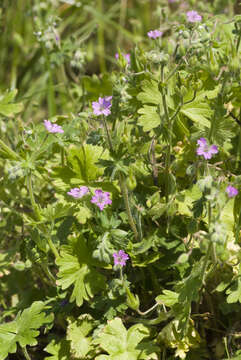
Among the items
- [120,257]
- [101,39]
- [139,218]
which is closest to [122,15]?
[101,39]

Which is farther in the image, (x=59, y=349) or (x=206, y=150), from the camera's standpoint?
(x=59, y=349)

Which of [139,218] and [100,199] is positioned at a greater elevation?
[100,199]

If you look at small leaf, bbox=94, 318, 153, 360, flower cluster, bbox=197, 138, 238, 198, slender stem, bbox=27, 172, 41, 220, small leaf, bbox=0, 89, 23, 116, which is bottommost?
small leaf, bbox=94, 318, 153, 360

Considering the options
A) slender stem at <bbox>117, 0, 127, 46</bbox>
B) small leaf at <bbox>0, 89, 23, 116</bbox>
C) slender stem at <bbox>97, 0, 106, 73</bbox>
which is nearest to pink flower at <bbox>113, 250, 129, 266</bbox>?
small leaf at <bbox>0, 89, 23, 116</bbox>

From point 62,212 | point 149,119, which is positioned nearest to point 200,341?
point 62,212

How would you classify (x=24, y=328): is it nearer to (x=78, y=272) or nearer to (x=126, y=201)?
(x=78, y=272)

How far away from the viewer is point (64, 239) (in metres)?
2.19

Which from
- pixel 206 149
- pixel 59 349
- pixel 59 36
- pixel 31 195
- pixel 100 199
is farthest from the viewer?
pixel 59 36

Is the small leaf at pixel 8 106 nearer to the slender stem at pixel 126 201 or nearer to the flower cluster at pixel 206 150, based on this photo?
the slender stem at pixel 126 201

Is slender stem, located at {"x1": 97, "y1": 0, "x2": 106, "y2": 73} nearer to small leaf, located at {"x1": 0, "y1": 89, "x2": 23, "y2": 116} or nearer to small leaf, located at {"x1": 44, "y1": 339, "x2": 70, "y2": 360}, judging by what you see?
small leaf, located at {"x1": 0, "y1": 89, "x2": 23, "y2": 116}

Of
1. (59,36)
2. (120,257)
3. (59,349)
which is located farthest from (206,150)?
(59,36)

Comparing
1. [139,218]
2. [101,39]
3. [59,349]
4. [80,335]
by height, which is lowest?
[59,349]

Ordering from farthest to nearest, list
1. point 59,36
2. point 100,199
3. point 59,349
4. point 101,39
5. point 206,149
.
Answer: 1. point 101,39
2. point 59,36
3. point 59,349
4. point 100,199
5. point 206,149

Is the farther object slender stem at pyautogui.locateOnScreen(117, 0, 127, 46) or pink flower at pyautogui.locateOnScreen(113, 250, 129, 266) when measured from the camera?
slender stem at pyautogui.locateOnScreen(117, 0, 127, 46)
